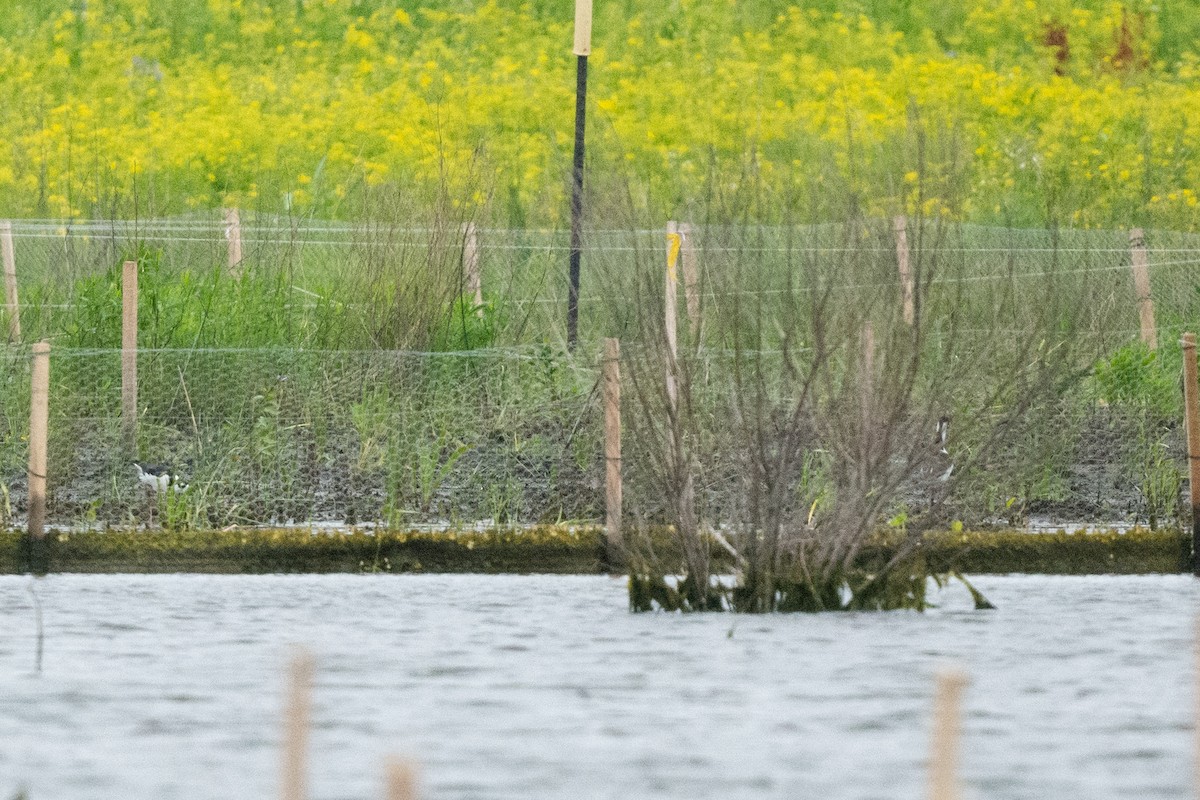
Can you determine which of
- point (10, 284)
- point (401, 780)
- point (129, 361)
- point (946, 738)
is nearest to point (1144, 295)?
point (129, 361)

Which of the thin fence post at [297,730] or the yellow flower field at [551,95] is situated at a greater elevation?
the yellow flower field at [551,95]

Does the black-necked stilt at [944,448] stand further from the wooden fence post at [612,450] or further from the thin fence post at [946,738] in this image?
the thin fence post at [946,738]

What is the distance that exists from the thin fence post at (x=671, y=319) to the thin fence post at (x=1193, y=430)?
8.83 feet

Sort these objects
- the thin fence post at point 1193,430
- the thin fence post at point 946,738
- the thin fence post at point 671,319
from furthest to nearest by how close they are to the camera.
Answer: the thin fence post at point 1193,430, the thin fence post at point 671,319, the thin fence post at point 946,738

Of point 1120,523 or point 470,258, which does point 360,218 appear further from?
point 1120,523

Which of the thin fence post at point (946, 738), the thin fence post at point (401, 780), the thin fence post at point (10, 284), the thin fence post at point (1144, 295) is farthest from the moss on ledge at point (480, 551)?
the thin fence post at point (401, 780)

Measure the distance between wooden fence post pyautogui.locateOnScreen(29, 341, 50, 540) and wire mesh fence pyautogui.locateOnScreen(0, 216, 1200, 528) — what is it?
64 cm

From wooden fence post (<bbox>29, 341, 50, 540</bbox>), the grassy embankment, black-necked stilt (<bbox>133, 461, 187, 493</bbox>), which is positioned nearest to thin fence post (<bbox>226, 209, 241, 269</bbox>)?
the grassy embankment

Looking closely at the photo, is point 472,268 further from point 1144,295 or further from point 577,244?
point 1144,295

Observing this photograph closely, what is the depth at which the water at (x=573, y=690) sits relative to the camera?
→ 777 centimetres

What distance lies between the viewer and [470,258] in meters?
16.9

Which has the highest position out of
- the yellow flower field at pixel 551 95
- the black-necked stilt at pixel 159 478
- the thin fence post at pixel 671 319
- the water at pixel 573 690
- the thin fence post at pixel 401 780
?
the yellow flower field at pixel 551 95

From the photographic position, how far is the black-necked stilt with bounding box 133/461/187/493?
519 inches

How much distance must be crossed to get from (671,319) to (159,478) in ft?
9.59
